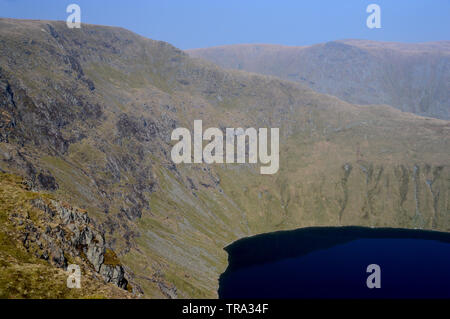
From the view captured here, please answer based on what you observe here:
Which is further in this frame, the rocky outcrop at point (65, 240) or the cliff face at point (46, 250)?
the rocky outcrop at point (65, 240)

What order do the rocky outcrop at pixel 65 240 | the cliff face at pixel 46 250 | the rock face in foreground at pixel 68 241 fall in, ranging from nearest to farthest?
the cliff face at pixel 46 250 → the rocky outcrop at pixel 65 240 → the rock face in foreground at pixel 68 241

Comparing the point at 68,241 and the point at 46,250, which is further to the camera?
the point at 68,241

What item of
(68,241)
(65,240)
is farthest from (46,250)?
(68,241)

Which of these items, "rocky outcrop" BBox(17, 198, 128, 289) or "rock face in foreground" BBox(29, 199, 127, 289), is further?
"rock face in foreground" BBox(29, 199, 127, 289)

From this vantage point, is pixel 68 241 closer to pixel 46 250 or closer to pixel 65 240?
pixel 65 240

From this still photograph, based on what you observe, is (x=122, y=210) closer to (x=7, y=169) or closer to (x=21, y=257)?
(x=7, y=169)

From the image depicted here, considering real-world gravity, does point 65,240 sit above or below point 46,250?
below

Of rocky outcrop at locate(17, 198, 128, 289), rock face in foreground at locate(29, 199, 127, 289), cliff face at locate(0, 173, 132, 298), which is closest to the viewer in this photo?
cliff face at locate(0, 173, 132, 298)

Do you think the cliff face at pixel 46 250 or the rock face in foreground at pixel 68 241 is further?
the rock face in foreground at pixel 68 241

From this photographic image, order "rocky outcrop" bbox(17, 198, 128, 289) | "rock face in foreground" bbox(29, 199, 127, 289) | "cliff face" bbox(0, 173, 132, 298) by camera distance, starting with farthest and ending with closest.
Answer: "rock face in foreground" bbox(29, 199, 127, 289) < "rocky outcrop" bbox(17, 198, 128, 289) < "cliff face" bbox(0, 173, 132, 298)

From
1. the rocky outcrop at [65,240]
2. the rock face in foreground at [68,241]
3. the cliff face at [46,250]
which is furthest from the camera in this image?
the rock face in foreground at [68,241]

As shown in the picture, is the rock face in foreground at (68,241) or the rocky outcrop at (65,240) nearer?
the rocky outcrop at (65,240)
